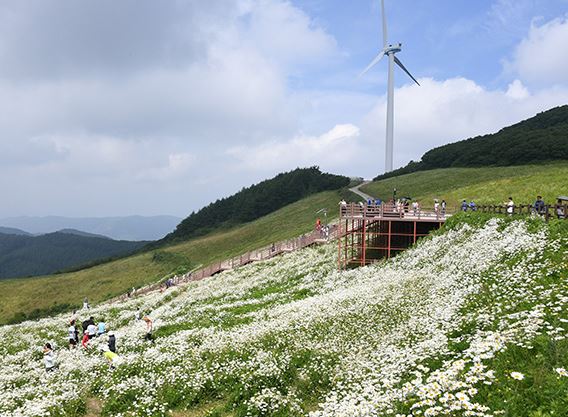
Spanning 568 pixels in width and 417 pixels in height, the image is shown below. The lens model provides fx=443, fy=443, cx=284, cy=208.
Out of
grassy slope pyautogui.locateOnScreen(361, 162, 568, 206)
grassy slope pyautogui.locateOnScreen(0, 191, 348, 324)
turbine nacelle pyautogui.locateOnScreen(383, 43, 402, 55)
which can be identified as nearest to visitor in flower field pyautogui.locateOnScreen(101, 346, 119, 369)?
grassy slope pyautogui.locateOnScreen(361, 162, 568, 206)

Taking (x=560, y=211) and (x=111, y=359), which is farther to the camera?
(x=560, y=211)

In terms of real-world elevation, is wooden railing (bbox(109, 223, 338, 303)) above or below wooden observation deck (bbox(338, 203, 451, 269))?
below

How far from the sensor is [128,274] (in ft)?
303

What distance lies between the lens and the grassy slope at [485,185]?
56944 millimetres

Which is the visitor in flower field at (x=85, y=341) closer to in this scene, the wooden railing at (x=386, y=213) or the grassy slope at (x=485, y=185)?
the wooden railing at (x=386, y=213)

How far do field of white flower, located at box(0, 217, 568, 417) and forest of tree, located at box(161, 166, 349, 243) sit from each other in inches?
4710

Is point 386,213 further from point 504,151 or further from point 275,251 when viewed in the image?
point 504,151

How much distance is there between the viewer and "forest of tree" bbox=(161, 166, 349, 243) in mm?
155500

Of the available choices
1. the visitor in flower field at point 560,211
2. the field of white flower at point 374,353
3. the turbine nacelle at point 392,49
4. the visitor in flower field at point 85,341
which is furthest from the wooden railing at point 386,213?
the turbine nacelle at point 392,49

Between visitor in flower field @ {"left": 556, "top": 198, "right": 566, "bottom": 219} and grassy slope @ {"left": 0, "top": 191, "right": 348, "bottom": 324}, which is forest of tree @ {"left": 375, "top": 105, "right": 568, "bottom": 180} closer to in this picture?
grassy slope @ {"left": 0, "top": 191, "right": 348, "bottom": 324}

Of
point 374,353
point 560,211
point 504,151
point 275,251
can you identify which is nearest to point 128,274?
point 275,251

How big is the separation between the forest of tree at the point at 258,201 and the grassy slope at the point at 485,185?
37793mm

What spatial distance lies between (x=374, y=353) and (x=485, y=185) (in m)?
66.5

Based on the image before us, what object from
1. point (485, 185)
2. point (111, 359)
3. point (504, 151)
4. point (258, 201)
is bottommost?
point (111, 359)
